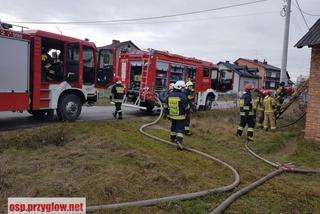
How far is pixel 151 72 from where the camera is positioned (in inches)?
517

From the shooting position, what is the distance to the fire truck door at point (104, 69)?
36.1ft

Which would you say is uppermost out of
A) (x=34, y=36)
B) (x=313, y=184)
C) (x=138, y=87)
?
(x=34, y=36)

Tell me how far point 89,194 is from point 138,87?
31.2 ft

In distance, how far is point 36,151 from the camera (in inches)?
255

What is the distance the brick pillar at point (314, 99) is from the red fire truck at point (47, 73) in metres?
6.33

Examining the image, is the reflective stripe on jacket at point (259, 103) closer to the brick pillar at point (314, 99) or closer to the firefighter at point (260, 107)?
the firefighter at point (260, 107)

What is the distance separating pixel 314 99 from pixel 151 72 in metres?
5.96

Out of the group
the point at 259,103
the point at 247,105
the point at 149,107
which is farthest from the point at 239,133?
the point at 149,107

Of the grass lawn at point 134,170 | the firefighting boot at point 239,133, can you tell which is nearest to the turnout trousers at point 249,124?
the firefighting boot at point 239,133

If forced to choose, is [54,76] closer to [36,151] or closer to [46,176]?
[36,151]

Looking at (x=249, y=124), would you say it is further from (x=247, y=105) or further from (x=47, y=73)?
(x=47, y=73)

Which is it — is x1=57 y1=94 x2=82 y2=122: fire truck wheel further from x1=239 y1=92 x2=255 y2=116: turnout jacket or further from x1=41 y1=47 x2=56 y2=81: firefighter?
x1=239 y1=92 x2=255 y2=116: turnout jacket

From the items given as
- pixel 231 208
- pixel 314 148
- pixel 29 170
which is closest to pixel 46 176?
pixel 29 170

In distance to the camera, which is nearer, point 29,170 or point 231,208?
point 231,208
